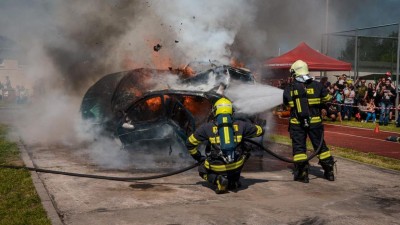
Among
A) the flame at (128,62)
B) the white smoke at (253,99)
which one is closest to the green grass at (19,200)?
the white smoke at (253,99)

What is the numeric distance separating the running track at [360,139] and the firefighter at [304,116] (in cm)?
340

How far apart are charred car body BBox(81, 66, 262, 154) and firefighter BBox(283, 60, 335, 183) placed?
146 centimetres

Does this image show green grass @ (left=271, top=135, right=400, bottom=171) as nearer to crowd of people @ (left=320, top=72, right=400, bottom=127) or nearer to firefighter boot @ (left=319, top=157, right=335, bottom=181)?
firefighter boot @ (left=319, top=157, right=335, bottom=181)

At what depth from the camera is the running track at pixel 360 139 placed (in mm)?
10180

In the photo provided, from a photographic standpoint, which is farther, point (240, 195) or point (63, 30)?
point (63, 30)

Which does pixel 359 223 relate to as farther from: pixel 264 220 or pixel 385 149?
pixel 385 149

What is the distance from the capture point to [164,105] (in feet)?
26.6

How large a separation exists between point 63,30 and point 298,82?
433 inches

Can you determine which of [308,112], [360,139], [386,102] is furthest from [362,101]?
[308,112]

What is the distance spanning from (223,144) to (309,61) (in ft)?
43.9

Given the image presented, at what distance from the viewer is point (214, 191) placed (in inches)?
239

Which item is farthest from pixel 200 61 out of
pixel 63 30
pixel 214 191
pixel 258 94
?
pixel 63 30

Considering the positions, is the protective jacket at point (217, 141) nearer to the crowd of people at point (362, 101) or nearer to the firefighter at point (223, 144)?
the firefighter at point (223, 144)

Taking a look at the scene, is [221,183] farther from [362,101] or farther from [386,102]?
[362,101]
